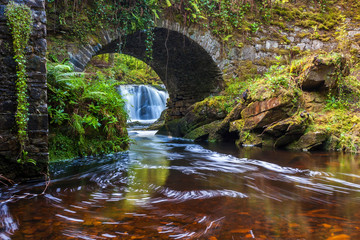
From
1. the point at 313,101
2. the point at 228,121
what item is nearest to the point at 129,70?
the point at 228,121

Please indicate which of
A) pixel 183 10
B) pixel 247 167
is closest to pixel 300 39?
pixel 183 10

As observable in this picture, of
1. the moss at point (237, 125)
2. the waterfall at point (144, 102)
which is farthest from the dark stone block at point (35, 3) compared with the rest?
the waterfall at point (144, 102)

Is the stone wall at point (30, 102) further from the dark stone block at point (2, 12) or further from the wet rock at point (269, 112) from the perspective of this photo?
the wet rock at point (269, 112)

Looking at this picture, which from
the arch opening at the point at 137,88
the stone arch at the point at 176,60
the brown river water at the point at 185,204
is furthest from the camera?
the arch opening at the point at 137,88

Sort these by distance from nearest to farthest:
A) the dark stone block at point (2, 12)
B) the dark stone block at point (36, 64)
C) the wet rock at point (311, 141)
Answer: the dark stone block at point (2, 12)
the dark stone block at point (36, 64)
the wet rock at point (311, 141)

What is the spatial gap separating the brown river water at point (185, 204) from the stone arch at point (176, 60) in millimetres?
4512

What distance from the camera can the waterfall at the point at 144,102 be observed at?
16.7 meters

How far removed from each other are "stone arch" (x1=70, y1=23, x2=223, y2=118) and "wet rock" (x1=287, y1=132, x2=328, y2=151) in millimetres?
4362

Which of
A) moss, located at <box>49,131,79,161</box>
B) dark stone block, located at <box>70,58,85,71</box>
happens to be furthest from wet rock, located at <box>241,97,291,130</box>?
dark stone block, located at <box>70,58,85,71</box>

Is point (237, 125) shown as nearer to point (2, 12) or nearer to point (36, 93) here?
point (36, 93)

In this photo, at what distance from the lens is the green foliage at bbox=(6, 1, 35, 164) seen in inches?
88.7

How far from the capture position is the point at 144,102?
56.4 ft

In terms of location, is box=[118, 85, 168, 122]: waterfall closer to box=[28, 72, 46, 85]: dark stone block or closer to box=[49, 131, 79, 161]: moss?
box=[49, 131, 79, 161]: moss

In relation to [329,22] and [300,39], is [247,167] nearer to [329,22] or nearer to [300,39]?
[300,39]
